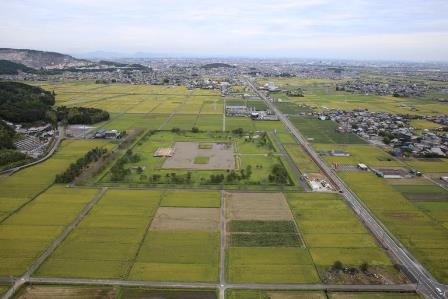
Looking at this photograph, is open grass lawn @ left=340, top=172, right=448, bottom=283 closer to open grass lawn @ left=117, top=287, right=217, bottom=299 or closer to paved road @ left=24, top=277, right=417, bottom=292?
paved road @ left=24, top=277, right=417, bottom=292

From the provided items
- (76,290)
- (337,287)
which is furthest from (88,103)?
(337,287)

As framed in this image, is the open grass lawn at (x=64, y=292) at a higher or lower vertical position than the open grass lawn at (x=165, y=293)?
higher

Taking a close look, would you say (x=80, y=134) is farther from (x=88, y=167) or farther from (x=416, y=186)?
(x=416, y=186)

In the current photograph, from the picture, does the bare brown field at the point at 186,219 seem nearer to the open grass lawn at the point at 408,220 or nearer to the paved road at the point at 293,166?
the paved road at the point at 293,166

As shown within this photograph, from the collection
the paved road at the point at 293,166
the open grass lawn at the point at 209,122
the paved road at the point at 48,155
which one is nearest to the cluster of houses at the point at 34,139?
the paved road at the point at 48,155

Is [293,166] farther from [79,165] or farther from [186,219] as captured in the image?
[79,165]
